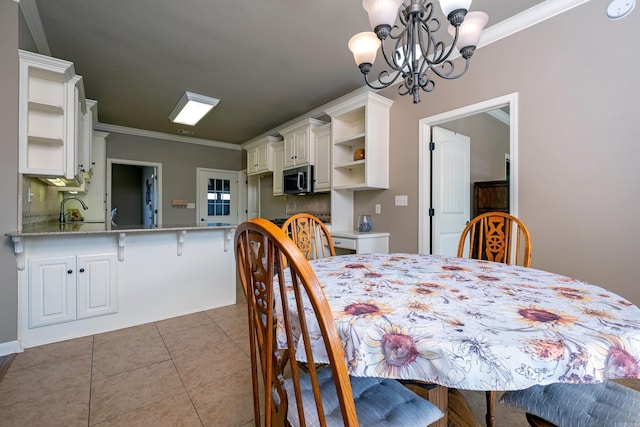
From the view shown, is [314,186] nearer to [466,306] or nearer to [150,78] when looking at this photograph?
[150,78]

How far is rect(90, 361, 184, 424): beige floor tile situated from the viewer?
1.46 meters

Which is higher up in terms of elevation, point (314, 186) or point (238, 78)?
point (238, 78)

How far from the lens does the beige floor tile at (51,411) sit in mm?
1371

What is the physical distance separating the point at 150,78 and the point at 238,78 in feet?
3.24

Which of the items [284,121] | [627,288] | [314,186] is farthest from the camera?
[284,121]

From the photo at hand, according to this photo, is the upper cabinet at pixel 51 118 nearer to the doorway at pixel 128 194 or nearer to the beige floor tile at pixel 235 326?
the beige floor tile at pixel 235 326

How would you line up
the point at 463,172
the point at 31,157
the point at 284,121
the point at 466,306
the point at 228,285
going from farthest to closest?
the point at 284,121
the point at 463,172
the point at 228,285
the point at 31,157
the point at 466,306

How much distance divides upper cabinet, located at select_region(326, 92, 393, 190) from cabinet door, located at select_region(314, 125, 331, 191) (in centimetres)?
14

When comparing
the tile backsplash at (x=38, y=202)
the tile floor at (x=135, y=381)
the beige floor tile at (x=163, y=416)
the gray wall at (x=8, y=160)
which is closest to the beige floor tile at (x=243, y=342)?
the tile floor at (x=135, y=381)

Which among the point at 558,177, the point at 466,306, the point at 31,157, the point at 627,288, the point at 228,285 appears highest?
the point at 31,157

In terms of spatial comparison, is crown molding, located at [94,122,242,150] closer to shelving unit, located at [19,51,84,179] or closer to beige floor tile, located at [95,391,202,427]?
shelving unit, located at [19,51,84,179]

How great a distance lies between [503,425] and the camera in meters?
1.38

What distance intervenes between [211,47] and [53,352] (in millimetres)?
2749

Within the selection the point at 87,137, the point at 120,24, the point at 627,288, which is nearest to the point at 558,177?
the point at 627,288
